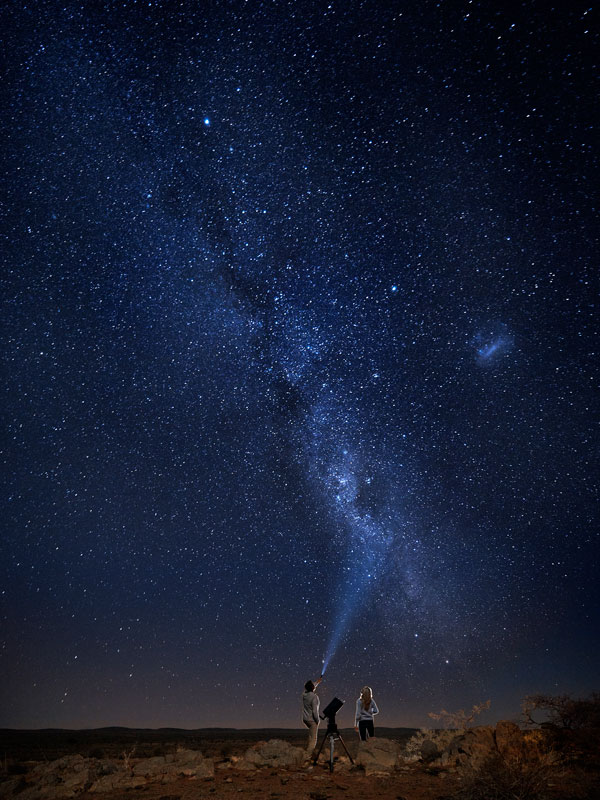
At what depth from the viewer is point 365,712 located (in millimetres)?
10062

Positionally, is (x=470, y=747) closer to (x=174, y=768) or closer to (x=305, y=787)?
(x=305, y=787)

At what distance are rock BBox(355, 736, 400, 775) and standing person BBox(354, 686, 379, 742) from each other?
0.63m

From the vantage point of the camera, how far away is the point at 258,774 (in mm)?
8203

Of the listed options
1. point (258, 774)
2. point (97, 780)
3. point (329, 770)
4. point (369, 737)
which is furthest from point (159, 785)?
point (369, 737)

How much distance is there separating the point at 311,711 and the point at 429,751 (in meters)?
2.53

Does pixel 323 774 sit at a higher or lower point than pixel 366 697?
lower

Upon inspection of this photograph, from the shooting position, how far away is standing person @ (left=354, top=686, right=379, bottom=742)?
10.1m

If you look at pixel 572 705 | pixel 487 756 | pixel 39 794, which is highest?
pixel 572 705

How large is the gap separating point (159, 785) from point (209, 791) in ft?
4.18

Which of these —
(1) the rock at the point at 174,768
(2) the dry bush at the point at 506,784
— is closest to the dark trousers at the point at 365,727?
(1) the rock at the point at 174,768

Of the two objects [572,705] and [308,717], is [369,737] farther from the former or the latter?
[572,705]

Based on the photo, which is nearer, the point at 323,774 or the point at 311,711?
the point at 323,774

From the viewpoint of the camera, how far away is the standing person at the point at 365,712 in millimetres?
10055

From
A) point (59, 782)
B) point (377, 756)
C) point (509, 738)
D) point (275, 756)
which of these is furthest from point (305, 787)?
point (509, 738)
